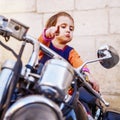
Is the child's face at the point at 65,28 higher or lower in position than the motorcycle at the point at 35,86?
higher

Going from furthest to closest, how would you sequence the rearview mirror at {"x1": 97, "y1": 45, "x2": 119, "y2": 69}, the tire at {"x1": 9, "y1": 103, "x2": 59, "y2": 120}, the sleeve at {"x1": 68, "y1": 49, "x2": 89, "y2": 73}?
1. the sleeve at {"x1": 68, "y1": 49, "x2": 89, "y2": 73}
2. the rearview mirror at {"x1": 97, "y1": 45, "x2": 119, "y2": 69}
3. the tire at {"x1": 9, "y1": 103, "x2": 59, "y2": 120}

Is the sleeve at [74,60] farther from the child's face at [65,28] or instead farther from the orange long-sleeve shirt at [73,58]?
the child's face at [65,28]

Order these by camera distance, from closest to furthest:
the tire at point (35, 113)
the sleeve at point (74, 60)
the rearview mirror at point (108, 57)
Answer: the tire at point (35, 113)
the rearview mirror at point (108, 57)
the sleeve at point (74, 60)

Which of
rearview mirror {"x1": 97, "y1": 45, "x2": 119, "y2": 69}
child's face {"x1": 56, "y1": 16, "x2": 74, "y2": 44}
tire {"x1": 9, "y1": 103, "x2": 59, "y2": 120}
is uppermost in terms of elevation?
child's face {"x1": 56, "y1": 16, "x2": 74, "y2": 44}

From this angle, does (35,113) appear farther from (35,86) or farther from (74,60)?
(74,60)

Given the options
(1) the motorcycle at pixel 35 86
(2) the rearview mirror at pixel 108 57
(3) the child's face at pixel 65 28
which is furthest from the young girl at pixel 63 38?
(1) the motorcycle at pixel 35 86

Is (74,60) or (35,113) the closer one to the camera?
(35,113)

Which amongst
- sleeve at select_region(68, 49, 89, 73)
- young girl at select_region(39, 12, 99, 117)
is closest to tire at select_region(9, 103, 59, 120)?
young girl at select_region(39, 12, 99, 117)

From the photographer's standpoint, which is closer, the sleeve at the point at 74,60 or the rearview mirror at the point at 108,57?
the rearview mirror at the point at 108,57

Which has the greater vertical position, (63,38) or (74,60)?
(63,38)

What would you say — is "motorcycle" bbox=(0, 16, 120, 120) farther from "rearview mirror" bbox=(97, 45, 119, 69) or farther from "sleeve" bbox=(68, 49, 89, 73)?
"sleeve" bbox=(68, 49, 89, 73)

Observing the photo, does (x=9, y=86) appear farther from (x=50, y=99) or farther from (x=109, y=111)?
(x=109, y=111)

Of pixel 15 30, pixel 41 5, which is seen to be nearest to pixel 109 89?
pixel 41 5

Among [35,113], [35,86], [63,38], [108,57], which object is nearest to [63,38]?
[63,38]
